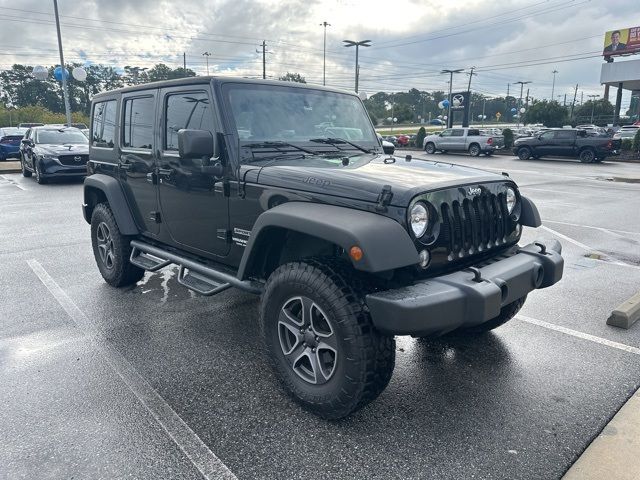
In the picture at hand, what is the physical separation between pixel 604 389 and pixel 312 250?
2.14m

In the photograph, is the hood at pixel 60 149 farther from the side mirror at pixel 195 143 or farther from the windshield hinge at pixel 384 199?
the windshield hinge at pixel 384 199

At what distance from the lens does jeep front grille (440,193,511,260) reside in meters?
2.87

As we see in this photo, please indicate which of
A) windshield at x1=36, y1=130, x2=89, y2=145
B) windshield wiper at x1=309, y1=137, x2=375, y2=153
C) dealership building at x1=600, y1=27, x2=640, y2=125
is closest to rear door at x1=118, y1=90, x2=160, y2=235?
windshield wiper at x1=309, y1=137, x2=375, y2=153

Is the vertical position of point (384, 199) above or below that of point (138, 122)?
below

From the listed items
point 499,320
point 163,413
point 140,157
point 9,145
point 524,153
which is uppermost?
point 140,157

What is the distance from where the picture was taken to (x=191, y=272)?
405cm

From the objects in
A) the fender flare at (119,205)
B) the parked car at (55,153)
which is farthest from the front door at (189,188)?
the parked car at (55,153)

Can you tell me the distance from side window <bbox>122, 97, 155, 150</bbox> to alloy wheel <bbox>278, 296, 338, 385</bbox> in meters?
2.27

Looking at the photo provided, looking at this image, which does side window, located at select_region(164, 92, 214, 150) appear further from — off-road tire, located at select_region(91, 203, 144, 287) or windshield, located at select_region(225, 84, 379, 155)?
off-road tire, located at select_region(91, 203, 144, 287)

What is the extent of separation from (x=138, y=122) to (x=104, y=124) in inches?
36.6

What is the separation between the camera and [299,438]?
9.03 feet

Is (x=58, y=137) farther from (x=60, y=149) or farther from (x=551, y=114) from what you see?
(x=551, y=114)

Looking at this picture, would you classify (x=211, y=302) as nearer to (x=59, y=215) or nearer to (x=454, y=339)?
(x=454, y=339)

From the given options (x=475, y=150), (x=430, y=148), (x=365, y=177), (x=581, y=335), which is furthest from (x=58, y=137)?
(x=430, y=148)
